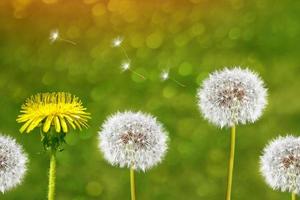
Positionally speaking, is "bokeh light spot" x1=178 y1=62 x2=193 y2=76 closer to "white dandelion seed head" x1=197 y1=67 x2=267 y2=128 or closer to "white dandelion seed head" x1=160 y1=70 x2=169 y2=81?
"white dandelion seed head" x1=160 y1=70 x2=169 y2=81

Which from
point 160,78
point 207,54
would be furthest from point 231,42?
point 160,78

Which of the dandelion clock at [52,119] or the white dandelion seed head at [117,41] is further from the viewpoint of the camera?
the white dandelion seed head at [117,41]

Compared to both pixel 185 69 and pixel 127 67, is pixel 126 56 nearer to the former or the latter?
pixel 127 67

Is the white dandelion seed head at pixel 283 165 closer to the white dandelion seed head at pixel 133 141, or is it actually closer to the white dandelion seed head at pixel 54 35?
the white dandelion seed head at pixel 133 141

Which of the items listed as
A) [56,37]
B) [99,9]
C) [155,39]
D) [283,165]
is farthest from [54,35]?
[283,165]

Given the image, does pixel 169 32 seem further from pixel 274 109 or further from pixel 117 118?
pixel 117 118

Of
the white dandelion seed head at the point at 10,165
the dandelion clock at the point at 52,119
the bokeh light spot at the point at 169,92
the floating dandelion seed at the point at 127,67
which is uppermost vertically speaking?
the floating dandelion seed at the point at 127,67

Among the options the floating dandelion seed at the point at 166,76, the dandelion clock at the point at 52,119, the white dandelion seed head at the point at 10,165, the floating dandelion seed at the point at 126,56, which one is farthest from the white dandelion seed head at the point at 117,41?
the white dandelion seed head at the point at 10,165
